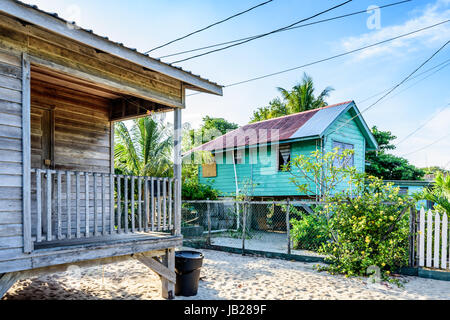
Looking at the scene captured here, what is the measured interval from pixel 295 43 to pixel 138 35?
20.1 feet

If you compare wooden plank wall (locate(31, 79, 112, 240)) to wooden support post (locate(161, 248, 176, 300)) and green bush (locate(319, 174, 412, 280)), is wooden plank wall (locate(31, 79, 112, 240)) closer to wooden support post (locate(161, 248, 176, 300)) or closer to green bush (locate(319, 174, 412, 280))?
wooden support post (locate(161, 248, 176, 300))

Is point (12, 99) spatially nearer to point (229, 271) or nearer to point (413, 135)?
point (229, 271)

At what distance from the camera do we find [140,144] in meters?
15.0

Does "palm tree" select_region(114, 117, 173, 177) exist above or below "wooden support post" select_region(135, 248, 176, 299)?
above

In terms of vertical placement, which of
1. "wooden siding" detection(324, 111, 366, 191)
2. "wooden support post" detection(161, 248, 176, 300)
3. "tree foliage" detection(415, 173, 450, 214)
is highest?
"wooden siding" detection(324, 111, 366, 191)

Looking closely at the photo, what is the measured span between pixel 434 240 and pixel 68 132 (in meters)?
7.71

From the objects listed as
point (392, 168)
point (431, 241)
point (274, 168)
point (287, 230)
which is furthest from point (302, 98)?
point (431, 241)

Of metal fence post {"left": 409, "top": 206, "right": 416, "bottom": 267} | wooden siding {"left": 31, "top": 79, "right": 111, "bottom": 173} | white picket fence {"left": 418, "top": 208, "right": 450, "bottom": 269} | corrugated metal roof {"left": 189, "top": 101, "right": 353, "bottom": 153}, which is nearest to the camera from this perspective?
wooden siding {"left": 31, "top": 79, "right": 111, "bottom": 173}

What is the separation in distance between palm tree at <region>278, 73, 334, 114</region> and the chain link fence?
1332cm

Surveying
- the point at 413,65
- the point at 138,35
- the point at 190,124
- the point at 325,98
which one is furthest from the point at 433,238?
the point at 325,98

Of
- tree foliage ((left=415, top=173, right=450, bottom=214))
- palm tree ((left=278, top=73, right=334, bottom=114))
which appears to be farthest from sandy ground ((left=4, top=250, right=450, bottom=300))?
palm tree ((left=278, top=73, right=334, bottom=114))

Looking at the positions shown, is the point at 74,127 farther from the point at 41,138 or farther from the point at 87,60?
the point at 87,60

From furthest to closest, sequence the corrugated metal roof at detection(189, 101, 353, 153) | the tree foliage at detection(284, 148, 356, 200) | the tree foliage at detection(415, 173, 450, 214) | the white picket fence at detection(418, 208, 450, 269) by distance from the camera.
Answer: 1. the corrugated metal roof at detection(189, 101, 353, 153)
2. the tree foliage at detection(284, 148, 356, 200)
3. the tree foliage at detection(415, 173, 450, 214)
4. the white picket fence at detection(418, 208, 450, 269)

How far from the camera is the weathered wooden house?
3650 mm
